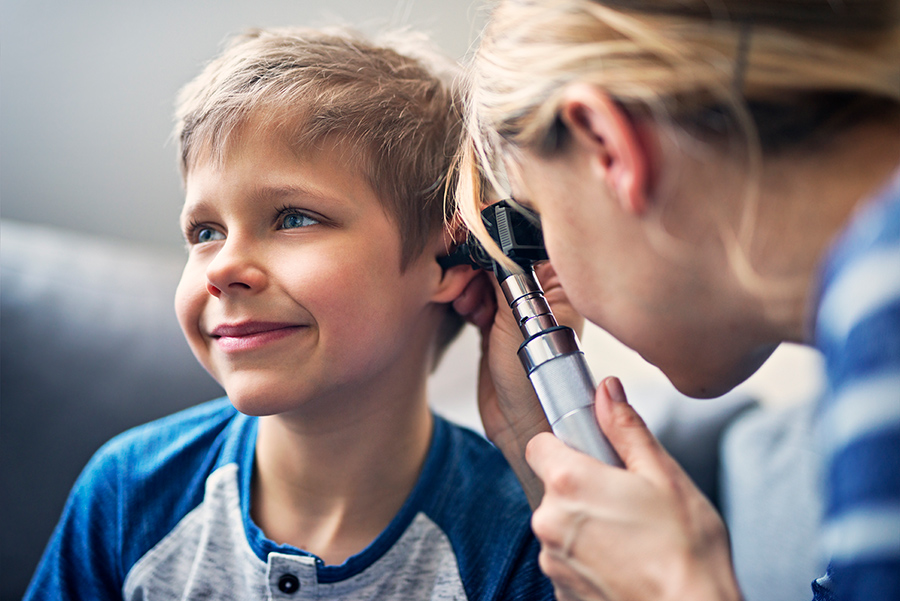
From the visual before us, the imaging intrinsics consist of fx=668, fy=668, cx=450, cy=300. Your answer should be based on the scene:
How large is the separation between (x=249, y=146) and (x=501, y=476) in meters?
0.50

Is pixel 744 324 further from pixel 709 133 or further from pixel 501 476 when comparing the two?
pixel 501 476

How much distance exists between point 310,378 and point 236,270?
0.13 m

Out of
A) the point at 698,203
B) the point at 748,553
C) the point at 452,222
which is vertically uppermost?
the point at 452,222

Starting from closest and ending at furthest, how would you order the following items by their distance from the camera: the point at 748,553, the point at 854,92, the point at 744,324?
1. the point at 854,92
2. the point at 744,324
3. the point at 748,553

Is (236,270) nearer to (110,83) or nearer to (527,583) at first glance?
(527,583)

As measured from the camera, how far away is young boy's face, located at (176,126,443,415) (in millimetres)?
687

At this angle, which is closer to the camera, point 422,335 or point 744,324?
point 744,324

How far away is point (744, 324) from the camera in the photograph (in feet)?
1.81

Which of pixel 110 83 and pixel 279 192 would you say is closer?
pixel 279 192

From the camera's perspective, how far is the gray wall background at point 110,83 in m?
1.23

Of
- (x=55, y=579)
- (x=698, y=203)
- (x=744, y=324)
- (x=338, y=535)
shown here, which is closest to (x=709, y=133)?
(x=698, y=203)

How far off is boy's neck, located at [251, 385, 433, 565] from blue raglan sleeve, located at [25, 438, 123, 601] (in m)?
0.17

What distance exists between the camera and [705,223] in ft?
1.67

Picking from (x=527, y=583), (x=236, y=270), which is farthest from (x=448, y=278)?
(x=527, y=583)
